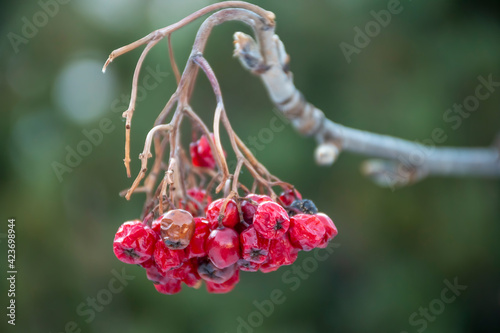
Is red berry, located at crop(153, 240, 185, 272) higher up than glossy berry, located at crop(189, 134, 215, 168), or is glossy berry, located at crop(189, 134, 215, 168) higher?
glossy berry, located at crop(189, 134, 215, 168)

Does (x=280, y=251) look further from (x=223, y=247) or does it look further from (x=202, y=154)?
(x=202, y=154)

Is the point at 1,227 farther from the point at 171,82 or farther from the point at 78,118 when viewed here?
the point at 171,82

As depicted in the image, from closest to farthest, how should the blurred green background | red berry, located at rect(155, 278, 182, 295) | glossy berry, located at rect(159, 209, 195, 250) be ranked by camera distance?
Result: glossy berry, located at rect(159, 209, 195, 250)
red berry, located at rect(155, 278, 182, 295)
the blurred green background

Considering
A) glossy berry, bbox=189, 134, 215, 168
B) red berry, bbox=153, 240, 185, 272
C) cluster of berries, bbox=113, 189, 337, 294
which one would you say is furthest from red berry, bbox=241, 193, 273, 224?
glossy berry, bbox=189, 134, 215, 168

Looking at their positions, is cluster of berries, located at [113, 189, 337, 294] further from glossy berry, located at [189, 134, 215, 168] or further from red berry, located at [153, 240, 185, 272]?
glossy berry, located at [189, 134, 215, 168]

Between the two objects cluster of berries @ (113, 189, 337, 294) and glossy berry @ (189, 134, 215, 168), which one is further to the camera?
glossy berry @ (189, 134, 215, 168)
